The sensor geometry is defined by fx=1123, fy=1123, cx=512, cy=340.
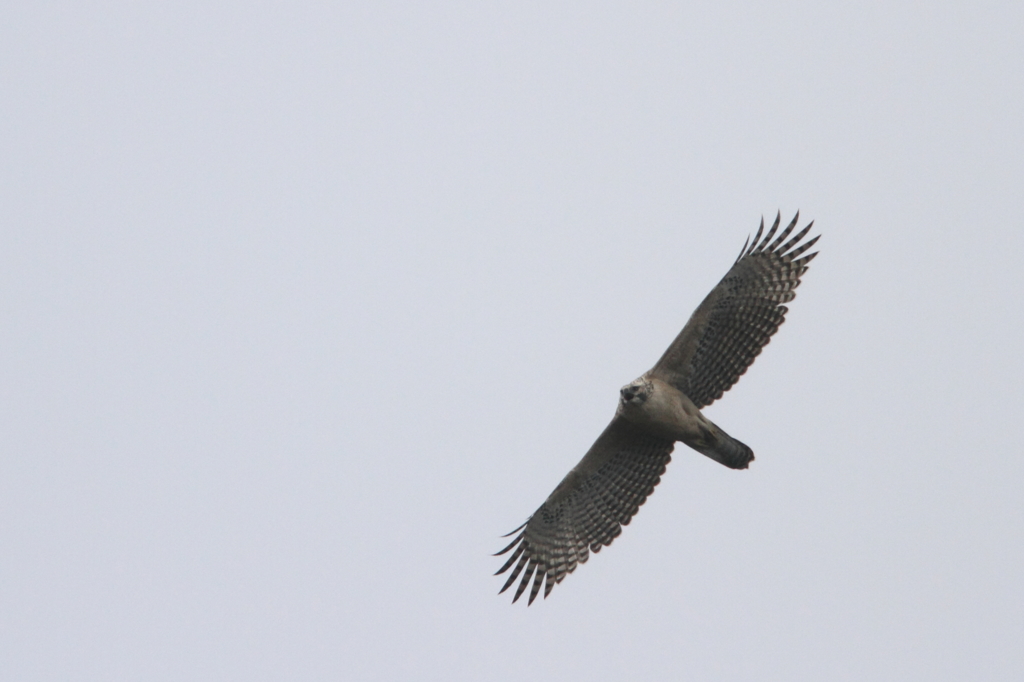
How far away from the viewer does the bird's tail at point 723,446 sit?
13984 mm

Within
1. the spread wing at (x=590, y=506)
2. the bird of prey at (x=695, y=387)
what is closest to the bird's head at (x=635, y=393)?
the bird of prey at (x=695, y=387)

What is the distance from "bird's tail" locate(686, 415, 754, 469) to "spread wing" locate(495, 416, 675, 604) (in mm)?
648

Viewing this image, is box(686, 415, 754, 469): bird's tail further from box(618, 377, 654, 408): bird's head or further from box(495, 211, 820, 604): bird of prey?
box(618, 377, 654, 408): bird's head

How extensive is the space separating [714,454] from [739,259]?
98.0 inches

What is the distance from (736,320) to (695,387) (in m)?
0.99

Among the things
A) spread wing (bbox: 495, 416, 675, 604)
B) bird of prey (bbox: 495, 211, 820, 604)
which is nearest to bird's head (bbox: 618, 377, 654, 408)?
bird of prey (bbox: 495, 211, 820, 604)

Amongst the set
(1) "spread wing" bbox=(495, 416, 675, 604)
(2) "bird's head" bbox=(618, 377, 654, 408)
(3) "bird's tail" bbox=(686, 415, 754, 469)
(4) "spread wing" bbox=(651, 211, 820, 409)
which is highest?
(4) "spread wing" bbox=(651, 211, 820, 409)

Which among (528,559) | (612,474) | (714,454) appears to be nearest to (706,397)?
(714,454)

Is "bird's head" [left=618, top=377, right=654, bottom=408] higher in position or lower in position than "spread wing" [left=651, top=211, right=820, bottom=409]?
lower

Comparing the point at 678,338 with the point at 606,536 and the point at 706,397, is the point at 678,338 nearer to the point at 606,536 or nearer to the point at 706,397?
the point at 706,397

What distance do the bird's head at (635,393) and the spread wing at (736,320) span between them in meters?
0.45

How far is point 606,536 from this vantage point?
49.2 ft

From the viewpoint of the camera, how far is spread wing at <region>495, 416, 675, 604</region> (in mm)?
14695

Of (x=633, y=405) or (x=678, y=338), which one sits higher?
(x=678, y=338)
